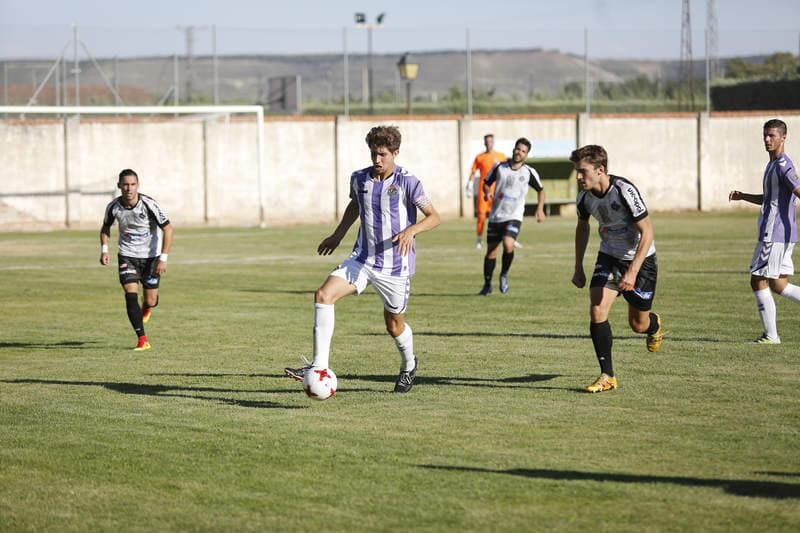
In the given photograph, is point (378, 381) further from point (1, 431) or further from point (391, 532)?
point (391, 532)

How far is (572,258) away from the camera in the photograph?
24.4m

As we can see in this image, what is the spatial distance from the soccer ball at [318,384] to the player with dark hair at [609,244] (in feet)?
6.86

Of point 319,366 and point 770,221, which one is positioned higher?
point 770,221

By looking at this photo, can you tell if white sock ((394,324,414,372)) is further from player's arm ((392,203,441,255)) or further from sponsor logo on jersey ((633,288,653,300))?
sponsor logo on jersey ((633,288,653,300))

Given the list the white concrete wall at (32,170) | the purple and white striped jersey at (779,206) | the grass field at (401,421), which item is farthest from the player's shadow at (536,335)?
the white concrete wall at (32,170)

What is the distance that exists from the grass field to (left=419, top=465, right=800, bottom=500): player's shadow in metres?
0.02

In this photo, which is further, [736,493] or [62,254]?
[62,254]

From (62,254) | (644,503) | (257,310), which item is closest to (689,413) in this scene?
(644,503)

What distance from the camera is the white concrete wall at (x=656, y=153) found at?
1619 inches

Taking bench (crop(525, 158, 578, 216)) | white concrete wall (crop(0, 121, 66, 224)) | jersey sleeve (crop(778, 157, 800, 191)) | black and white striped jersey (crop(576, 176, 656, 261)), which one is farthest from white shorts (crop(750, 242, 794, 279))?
bench (crop(525, 158, 578, 216))

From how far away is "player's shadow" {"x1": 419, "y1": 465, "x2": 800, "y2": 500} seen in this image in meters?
6.97

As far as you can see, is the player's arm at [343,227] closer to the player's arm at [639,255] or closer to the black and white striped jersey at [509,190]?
the player's arm at [639,255]

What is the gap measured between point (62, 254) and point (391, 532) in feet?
72.0

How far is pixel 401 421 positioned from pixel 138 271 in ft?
18.6
